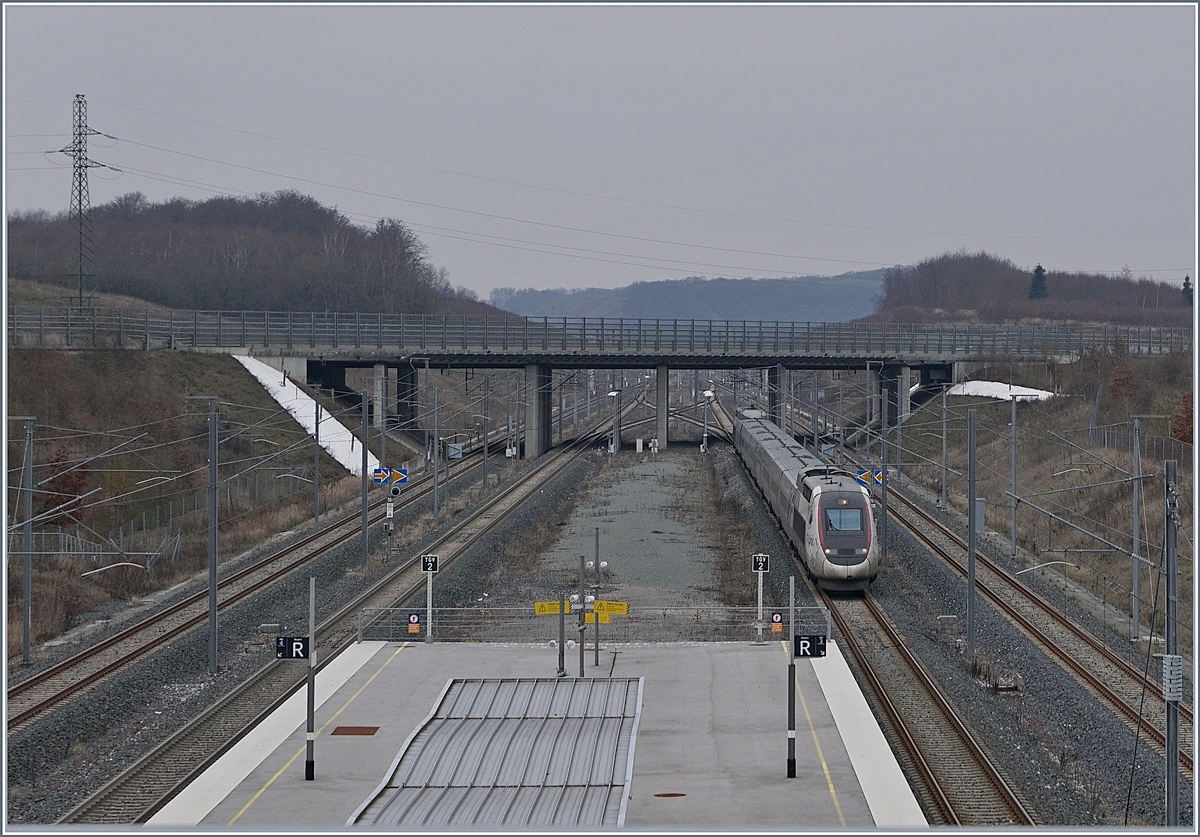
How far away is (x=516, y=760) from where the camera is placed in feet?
58.5

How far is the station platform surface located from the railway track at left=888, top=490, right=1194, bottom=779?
16.5ft

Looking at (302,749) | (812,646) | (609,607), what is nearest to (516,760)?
(302,749)

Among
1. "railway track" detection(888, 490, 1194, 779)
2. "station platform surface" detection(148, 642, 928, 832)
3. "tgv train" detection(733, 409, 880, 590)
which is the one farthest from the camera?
"tgv train" detection(733, 409, 880, 590)

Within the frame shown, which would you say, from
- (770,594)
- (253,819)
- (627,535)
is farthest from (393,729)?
(627,535)

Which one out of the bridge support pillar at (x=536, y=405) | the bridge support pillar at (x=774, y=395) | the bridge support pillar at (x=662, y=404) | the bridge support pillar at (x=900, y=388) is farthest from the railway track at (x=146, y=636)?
the bridge support pillar at (x=900, y=388)

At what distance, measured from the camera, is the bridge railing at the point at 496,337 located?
66.9 m

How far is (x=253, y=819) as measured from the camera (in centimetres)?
1797

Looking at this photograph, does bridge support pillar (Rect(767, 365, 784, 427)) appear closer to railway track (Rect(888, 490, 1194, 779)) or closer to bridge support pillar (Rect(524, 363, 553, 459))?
bridge support pillar (Rect(524, 363, 553, 459))

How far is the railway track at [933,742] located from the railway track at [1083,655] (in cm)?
326

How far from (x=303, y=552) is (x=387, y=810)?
26.9 metres

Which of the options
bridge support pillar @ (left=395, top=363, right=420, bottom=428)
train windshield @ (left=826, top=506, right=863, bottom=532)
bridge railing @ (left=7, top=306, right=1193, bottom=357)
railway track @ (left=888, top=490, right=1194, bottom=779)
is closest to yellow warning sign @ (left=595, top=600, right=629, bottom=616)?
railway track @ (left=888, top=490, right=1194, bottom=779)

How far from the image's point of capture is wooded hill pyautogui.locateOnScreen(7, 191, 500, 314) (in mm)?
114938

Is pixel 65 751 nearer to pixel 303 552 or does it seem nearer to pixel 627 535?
pixel 303 552

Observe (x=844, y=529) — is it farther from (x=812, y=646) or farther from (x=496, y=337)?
(x=496, y=337)
